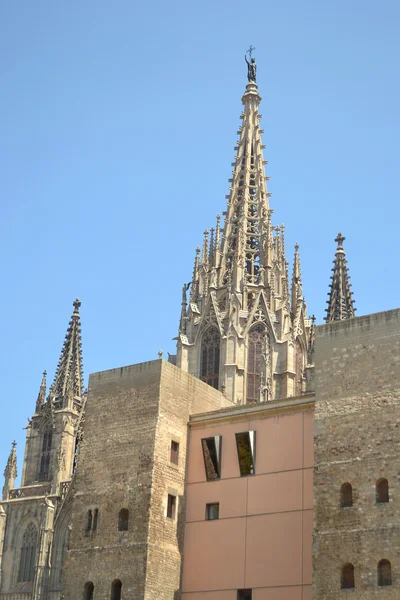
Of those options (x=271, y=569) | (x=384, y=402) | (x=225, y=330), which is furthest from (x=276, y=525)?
(x=225, y=330)

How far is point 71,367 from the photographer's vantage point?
77.8 meters

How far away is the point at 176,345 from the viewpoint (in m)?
71.0

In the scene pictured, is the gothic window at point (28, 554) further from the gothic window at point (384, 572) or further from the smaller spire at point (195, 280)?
the gothic window at point (384, 572)

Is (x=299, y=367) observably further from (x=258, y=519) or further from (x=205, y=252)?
(x=258, y=519)

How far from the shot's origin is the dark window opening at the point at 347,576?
109 feet

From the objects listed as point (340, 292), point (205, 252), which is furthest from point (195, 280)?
point (340, 292)

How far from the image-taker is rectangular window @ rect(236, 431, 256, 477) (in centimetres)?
3906

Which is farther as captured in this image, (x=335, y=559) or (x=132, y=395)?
(x=132, y=395)

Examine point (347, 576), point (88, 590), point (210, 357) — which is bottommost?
point (88, 590)

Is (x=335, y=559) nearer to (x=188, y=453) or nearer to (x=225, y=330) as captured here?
(x=188, y=453)

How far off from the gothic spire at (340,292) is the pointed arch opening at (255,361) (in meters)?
6.54

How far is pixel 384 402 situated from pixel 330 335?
11.3 feet

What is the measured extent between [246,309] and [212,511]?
31.7 metres

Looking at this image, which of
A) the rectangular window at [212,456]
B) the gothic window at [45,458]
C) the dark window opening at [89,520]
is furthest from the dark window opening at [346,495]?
the gothic window at [45,458]
